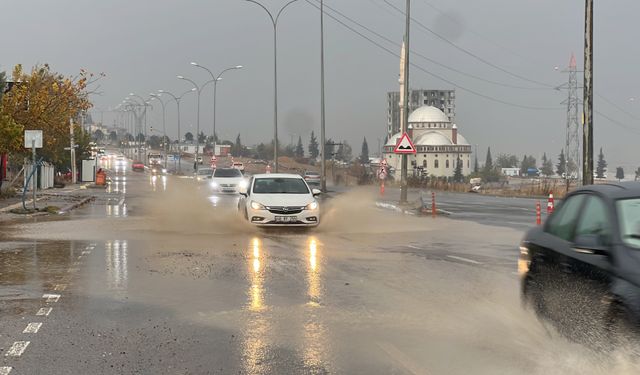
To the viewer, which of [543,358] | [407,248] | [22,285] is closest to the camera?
[543,358]

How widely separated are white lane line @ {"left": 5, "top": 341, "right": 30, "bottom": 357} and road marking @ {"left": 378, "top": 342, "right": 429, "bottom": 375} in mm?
3119

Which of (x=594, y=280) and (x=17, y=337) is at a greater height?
(x=594, y=280)

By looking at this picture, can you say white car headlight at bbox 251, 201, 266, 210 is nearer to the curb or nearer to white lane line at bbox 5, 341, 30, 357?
the curb

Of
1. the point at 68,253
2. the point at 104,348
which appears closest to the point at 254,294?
the point at 104,348

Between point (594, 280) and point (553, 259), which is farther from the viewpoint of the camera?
point (553, 259)

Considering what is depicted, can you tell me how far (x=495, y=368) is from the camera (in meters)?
5.50

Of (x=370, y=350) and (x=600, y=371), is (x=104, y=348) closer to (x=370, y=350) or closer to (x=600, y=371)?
(x=370, y=350)

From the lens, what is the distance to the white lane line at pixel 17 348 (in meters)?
5.94

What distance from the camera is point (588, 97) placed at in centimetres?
1708

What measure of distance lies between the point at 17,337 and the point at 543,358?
15.5ft

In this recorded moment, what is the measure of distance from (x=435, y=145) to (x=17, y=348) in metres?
173

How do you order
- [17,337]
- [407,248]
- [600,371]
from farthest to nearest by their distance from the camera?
[407,248], [17,337], [600,371]

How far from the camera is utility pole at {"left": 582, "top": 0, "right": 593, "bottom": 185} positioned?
17094 mm

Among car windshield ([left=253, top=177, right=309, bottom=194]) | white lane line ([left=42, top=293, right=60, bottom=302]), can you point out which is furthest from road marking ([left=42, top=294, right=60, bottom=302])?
car windshield ([left=253, top=177, right=309, bottom=194])
